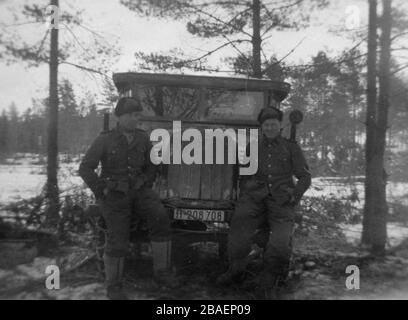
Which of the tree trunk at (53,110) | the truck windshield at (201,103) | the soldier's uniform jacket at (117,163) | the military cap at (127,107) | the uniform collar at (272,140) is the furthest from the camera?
the tree trunk at (53,110)

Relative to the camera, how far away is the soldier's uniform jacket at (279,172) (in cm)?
438

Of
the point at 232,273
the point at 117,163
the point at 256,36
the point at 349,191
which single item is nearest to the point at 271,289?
the point at 232,273

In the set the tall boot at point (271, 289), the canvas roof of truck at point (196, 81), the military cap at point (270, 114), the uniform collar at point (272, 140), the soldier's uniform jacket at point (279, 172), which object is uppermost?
the canvas roof of truck at point (196, 81)

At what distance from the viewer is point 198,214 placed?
4469 mm

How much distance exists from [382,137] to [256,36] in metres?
4.32

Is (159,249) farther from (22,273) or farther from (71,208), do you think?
(71,208)

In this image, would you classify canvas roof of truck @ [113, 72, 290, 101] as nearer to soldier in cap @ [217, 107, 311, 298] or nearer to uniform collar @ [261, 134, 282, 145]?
soldier in cap @ [217, 107, 311, 298]

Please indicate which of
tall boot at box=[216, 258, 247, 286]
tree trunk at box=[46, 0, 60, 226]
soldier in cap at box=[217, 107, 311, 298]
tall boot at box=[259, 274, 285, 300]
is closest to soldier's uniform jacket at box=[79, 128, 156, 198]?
soldier in cap at box=[217, 107, 311, 298]

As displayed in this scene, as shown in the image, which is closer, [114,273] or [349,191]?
[114,273]

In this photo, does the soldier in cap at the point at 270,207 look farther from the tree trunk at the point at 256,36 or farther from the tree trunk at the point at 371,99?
the tree trunk at the point at 256,36

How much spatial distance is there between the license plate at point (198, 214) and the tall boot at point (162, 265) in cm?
35

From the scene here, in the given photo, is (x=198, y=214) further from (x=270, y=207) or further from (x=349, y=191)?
(x=349, y=191)

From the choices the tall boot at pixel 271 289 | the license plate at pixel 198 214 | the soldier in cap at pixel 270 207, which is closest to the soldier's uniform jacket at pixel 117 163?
the license plate at pixel 198 214
